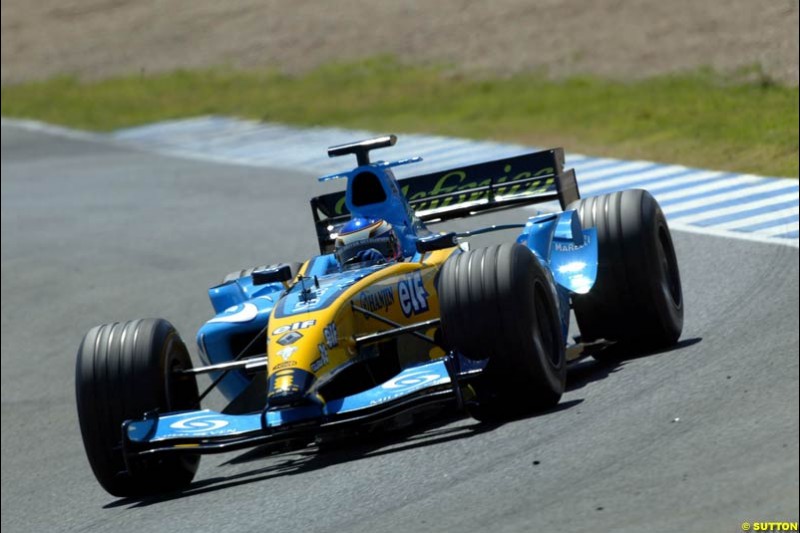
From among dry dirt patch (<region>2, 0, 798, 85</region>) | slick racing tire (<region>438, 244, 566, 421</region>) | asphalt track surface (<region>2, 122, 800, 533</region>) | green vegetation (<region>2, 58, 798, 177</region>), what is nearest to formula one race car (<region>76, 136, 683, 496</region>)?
slick racing tire (<region>438, 244, 566, 421</region>)

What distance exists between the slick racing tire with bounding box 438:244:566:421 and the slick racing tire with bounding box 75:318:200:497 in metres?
1.63

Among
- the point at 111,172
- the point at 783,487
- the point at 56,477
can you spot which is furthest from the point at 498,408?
the point at 111,172

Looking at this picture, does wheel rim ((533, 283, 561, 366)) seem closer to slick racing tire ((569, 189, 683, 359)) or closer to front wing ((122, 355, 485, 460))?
front wing ((122, 355, 485, 460))

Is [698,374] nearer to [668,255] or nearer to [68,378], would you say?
[668,255]

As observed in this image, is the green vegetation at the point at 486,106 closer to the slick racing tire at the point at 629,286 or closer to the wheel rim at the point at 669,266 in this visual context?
the wheel rim at the point at 669,266

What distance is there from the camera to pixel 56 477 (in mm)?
10883

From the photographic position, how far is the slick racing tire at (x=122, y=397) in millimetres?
8141

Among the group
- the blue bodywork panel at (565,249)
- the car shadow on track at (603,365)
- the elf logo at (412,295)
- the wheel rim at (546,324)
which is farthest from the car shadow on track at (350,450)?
the blue bodywork panel at (565,249)

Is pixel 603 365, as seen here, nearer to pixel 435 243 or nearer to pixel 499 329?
pixel 435 243

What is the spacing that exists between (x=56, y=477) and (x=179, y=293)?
17.7ft

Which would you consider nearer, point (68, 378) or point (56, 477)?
point (56, 477)

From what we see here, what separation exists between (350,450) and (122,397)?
4.17 ft

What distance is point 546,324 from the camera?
329 inches

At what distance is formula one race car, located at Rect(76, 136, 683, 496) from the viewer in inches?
308
